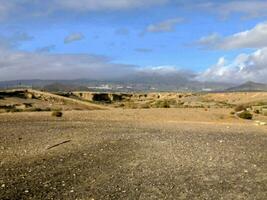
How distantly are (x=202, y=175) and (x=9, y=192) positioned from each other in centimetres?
568

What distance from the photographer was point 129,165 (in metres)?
16.8

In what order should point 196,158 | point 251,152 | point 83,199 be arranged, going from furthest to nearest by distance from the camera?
point 251,152, point 196,158, point 83,199

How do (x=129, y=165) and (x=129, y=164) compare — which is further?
(x=129, y=164)

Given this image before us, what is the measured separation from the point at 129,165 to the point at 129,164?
0.16 m

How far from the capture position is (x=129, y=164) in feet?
55.5

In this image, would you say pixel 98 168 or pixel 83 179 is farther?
pixel 98 168

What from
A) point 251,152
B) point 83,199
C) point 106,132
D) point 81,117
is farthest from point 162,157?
point 81,117

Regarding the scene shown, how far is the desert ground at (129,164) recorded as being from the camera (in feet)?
44.0

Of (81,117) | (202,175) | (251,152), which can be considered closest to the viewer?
(202,175)

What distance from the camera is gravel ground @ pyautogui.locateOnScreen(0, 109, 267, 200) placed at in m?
13.4

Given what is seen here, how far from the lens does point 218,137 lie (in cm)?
2455

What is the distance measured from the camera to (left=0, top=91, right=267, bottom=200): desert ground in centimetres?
1342

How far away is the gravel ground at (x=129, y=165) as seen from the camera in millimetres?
13406

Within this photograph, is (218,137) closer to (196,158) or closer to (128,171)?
(196,158)
